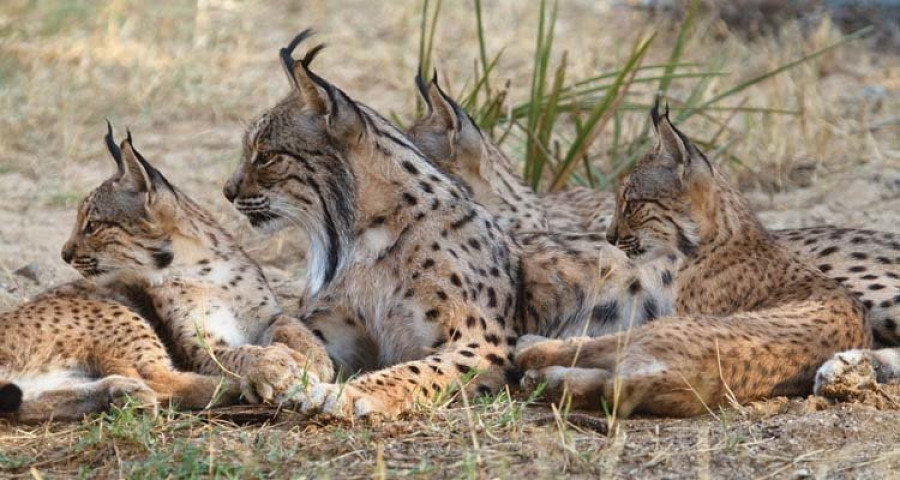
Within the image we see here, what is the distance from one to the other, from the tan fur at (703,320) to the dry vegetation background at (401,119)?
12 cm

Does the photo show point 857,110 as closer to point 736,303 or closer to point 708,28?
point 708,28

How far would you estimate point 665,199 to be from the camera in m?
6.21

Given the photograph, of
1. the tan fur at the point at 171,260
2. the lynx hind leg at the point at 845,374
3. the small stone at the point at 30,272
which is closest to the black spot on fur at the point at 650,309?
the lynx hind leg at the point at 845,374

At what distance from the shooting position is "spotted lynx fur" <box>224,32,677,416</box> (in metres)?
5.80

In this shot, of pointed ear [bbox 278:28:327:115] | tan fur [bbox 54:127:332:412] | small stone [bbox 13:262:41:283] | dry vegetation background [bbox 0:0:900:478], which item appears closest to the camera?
dry vegetation background [bbox 0:0:900:478]

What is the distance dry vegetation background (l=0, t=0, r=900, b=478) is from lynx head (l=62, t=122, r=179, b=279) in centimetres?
94

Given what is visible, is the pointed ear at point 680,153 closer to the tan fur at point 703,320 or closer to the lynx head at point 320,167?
the tan fur at point 703,320

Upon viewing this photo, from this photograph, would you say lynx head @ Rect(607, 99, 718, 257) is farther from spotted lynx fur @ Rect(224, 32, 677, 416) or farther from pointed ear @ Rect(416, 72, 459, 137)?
pointed ear @ Rect(416, 72, 459, 137)

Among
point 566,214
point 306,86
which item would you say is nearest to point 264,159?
point 306,86

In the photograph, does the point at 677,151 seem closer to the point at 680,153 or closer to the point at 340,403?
the point at 680,153

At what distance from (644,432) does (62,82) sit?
20.5 feet

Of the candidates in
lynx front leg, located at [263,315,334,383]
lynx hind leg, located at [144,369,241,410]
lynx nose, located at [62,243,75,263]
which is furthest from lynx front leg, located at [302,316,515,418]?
lynx nose, located at [62,243,75,263]

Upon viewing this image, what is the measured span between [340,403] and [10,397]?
3.68 ft

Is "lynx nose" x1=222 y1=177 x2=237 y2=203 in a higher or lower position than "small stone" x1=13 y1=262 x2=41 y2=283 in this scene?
higher
